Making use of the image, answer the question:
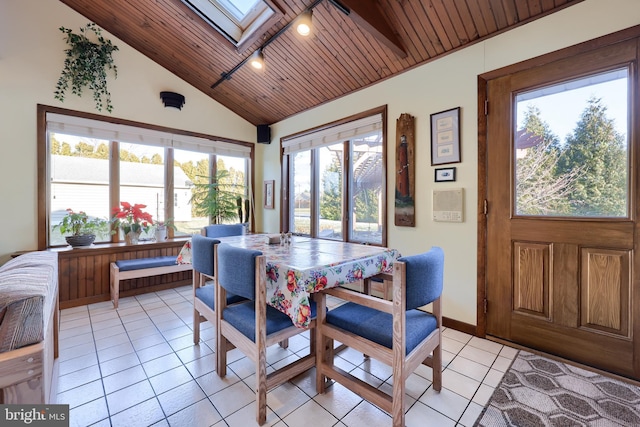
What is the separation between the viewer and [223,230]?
305 centimetres

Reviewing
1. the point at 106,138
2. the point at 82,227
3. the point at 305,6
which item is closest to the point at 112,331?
the point at 82,227

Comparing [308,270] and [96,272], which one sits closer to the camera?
[308,270]

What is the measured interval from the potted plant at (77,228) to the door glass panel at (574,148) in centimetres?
442

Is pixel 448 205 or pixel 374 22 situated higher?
pixel 374 22

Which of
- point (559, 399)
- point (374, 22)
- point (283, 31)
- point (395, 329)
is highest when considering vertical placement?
point (283, 31)

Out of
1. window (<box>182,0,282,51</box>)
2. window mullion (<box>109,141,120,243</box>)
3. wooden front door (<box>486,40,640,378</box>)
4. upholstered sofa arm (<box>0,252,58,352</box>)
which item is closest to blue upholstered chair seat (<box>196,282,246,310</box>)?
upholstered sofa arm (<box>0,252,58,352</box>)

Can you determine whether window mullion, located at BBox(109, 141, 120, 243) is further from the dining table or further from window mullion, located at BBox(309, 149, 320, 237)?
the dining table

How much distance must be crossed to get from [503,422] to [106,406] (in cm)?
221

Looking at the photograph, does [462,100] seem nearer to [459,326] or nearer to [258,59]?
[459,326]

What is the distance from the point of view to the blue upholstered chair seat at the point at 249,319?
5.03ft

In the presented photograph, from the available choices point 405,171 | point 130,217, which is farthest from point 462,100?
point 130,217

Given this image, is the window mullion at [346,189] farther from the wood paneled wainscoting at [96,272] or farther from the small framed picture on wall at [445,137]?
the wood paneled wainscoting at [96,272]

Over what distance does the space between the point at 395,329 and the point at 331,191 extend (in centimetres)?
263

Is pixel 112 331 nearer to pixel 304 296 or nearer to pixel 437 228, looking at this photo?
pixel 304 296
